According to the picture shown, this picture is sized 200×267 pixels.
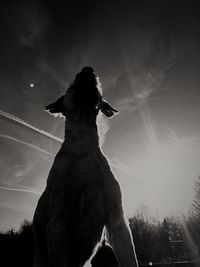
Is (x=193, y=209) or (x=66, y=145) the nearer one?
→ (x=66, y=145)

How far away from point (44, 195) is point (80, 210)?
505 mm

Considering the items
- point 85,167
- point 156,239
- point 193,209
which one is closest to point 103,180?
point 85,167

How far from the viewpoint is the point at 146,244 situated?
5969cm

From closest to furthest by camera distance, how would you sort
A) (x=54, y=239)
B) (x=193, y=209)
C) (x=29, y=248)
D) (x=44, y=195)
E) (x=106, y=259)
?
(x=54, y=239) → (x=44, y=195) → (x=106, y=259) → (x=193, y=209) → (x=29, y=248)

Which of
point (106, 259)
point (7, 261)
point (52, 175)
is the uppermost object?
point (7, 261)

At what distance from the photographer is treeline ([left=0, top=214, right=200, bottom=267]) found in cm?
5397

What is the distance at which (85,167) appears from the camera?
2.77 m

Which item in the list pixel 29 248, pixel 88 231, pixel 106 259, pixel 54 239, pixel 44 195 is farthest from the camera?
pixel 29 248

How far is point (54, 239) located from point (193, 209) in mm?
46592

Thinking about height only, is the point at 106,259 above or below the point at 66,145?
below

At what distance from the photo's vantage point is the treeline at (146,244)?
177 ft

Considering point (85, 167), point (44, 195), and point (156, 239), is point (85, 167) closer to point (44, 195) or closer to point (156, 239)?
point (44, 195)

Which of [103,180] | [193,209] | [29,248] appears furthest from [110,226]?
[29,248]

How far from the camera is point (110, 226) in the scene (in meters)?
2.68
